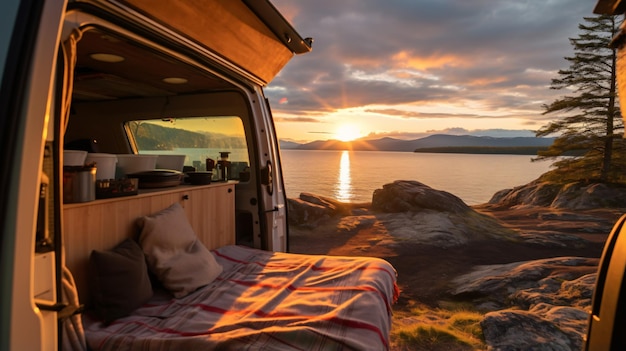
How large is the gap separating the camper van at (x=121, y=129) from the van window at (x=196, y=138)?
2 cm

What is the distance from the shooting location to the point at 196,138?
5.16m

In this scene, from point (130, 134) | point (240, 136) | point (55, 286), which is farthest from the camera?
point (130, 134)

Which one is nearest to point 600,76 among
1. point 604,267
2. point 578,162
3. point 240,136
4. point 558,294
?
A: point 578,162

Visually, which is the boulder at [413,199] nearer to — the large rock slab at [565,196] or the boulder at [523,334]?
the large rock slab at [565,196]

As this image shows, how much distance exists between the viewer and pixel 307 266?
3178 mm

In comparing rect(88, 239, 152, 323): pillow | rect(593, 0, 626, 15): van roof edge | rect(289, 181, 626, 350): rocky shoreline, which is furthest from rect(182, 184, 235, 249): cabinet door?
rect(593, 0, 626, 15): van roof edge

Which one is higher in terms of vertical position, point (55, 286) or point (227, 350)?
point (55, 286)

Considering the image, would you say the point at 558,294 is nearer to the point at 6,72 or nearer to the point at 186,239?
the point at 186,239

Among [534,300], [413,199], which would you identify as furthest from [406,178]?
[534,300]

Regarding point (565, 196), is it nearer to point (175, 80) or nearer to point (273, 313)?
point (175, 80)

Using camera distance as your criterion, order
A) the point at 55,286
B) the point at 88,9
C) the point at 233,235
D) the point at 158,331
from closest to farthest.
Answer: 1. the point at 55,286
2. the point at 88,9
3. the point at 158,331
4. the point at 233,235

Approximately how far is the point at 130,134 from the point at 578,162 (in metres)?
22.4

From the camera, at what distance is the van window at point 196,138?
4770mm

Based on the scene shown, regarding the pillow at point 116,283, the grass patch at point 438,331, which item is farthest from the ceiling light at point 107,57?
the grass patch at point 438,331
